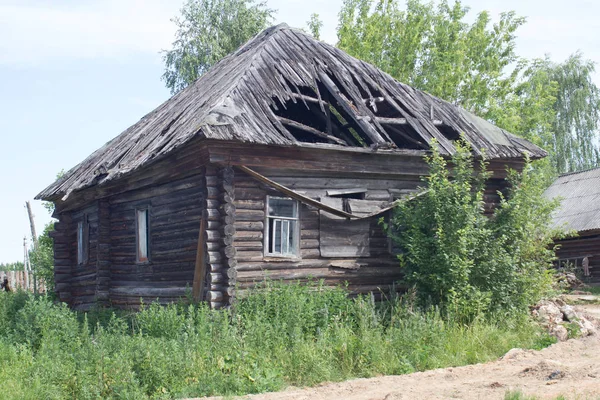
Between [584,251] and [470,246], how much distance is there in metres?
13.6

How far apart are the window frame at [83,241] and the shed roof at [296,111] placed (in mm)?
839

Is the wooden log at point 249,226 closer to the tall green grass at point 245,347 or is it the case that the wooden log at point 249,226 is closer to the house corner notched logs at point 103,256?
the tall green grass at point 245,347

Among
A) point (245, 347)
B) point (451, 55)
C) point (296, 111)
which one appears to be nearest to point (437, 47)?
point (451, 55)

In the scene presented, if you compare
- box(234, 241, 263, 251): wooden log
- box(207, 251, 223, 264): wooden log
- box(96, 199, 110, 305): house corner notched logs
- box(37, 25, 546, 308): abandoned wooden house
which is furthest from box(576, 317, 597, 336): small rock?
box(96, 199, 110, 305): house corner notched logs

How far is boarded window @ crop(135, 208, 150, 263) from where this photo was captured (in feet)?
43.6

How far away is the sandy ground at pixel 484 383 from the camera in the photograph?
708cm

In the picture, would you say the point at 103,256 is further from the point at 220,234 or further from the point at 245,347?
the point at 245,347

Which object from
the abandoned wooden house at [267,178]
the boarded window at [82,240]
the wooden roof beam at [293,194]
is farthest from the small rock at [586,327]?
the boarded window at [82,240]

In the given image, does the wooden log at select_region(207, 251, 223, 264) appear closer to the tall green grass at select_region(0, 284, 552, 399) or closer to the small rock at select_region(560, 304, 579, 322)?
the tall green grass at select_region(0, 284, 552, 399)

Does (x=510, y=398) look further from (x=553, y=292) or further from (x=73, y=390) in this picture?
(x=553, y=292)

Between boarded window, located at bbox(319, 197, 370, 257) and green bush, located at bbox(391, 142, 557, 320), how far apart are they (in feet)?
2.22

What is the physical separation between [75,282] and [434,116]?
922cm

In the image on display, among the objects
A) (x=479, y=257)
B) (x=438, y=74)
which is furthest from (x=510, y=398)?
(x=438, y=74)

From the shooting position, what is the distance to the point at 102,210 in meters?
14.3
